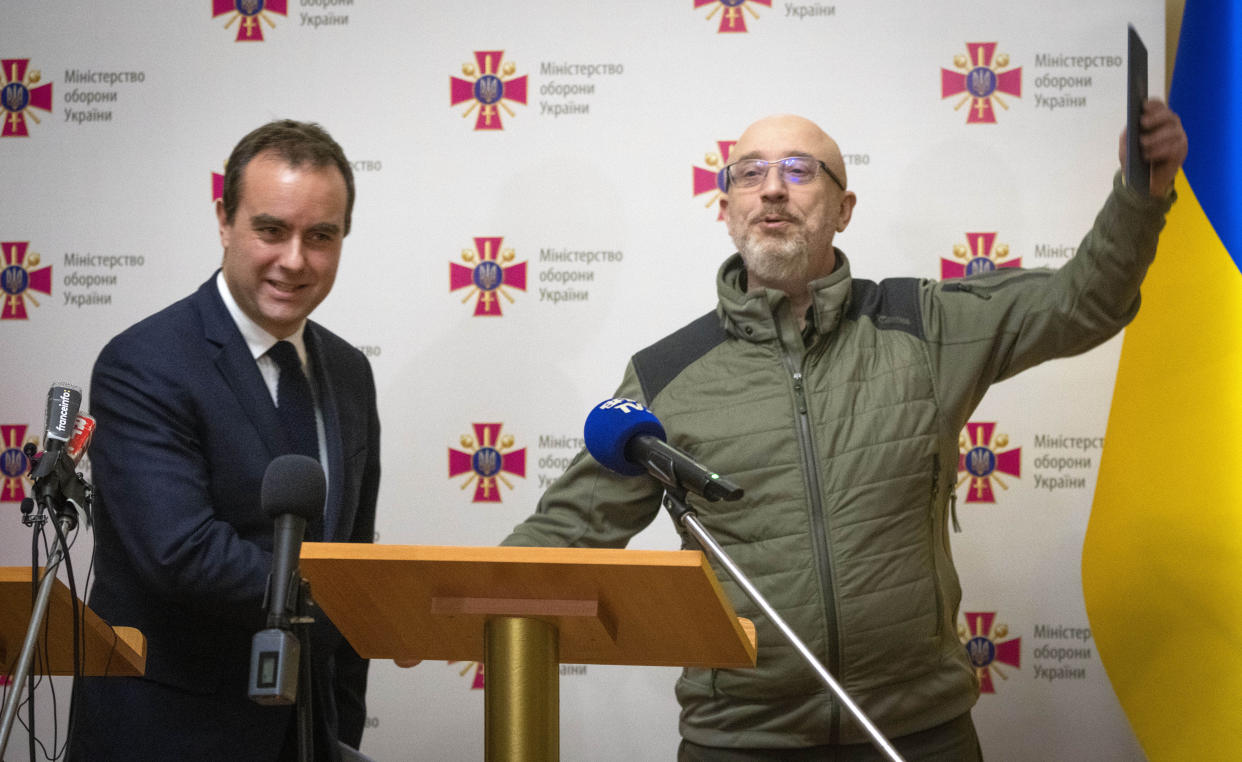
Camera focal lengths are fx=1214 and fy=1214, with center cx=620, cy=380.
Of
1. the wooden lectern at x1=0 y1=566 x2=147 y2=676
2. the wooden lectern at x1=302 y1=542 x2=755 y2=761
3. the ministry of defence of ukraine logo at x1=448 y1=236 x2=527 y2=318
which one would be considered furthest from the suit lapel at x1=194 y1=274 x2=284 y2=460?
the ministry of defence of ukraine logo at x1=448 y1=236 x2=527 y2=318

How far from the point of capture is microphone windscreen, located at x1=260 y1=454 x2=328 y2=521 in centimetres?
157

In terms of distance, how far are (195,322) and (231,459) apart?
13.0 inches

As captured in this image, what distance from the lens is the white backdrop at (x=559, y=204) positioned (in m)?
3.44

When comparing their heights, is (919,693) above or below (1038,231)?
below

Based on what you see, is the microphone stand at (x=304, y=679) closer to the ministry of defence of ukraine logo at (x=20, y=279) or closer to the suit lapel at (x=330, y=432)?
the suit lapel at (x=330, y=432)

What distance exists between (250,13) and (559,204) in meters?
1.16

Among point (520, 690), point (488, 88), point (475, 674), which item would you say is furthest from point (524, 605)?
point (488, 88)

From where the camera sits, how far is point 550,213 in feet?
12.0

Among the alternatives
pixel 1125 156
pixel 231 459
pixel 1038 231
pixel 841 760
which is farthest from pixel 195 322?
pixel 1038 231

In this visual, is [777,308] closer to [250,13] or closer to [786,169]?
[786,169]

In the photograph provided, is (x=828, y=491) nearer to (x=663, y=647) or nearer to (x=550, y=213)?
(x=663, y=647)

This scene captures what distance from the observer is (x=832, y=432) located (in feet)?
8.41

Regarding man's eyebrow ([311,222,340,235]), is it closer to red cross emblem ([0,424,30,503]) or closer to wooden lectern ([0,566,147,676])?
wooden lectern ([0,566,147,676])

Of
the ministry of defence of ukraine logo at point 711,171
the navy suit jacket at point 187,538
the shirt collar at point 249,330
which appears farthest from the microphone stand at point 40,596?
the ministry of defence of ukraine logo at point 711,171
